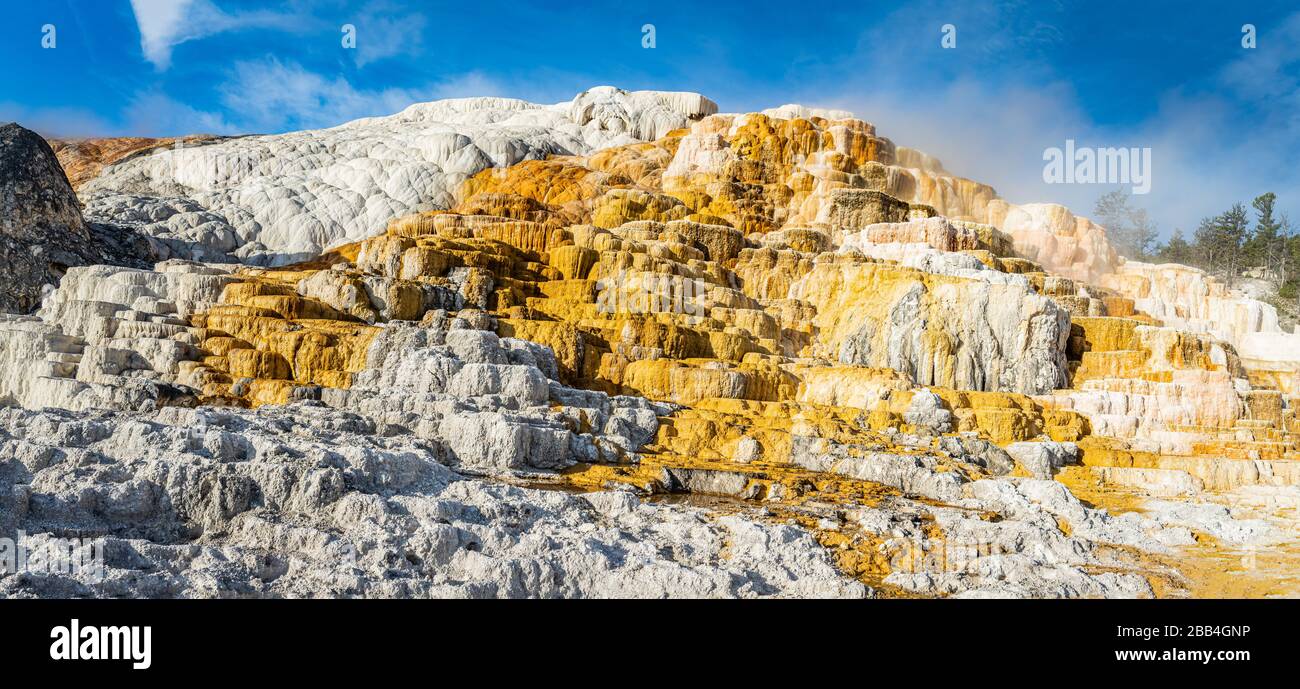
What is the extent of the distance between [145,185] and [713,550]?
35.9 m

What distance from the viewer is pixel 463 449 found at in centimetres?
1371

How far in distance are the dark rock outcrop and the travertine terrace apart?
2264 millimetres

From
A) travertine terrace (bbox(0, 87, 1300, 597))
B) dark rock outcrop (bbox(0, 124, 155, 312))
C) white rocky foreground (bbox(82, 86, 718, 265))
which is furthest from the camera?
white rocky foreground (bbox(82, 86, 718, 265))

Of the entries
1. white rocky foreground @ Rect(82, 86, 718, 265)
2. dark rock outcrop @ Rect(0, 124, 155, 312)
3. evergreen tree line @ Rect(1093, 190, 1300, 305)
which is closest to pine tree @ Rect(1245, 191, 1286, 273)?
evergreen tree line @ Rect(1093, 190, 1300, 305)

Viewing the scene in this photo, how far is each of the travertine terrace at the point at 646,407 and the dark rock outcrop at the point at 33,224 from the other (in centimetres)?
226

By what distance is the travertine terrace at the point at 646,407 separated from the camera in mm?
→ 9398

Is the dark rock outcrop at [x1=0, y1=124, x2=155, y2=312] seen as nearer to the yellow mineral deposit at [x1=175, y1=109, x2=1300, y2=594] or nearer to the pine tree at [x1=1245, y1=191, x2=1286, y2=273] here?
the yellow mineral deposit at [x1=175, y1=109, x2=1300, y2=594]

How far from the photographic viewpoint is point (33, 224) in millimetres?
23281

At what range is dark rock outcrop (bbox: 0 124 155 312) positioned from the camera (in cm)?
2233

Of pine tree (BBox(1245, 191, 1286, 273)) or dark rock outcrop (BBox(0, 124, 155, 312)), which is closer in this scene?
dark rock outcrop (BBox(0, 124, 155, 312))

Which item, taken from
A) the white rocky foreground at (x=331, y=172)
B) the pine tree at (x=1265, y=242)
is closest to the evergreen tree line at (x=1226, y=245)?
the pine tree at (x=1265, y=242)

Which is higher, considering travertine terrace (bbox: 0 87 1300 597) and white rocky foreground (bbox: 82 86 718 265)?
white rocky foreground (bbox: 82 86 718 265)

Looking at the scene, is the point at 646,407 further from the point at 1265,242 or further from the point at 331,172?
the point at 1265,242

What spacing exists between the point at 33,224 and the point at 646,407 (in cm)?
1821
